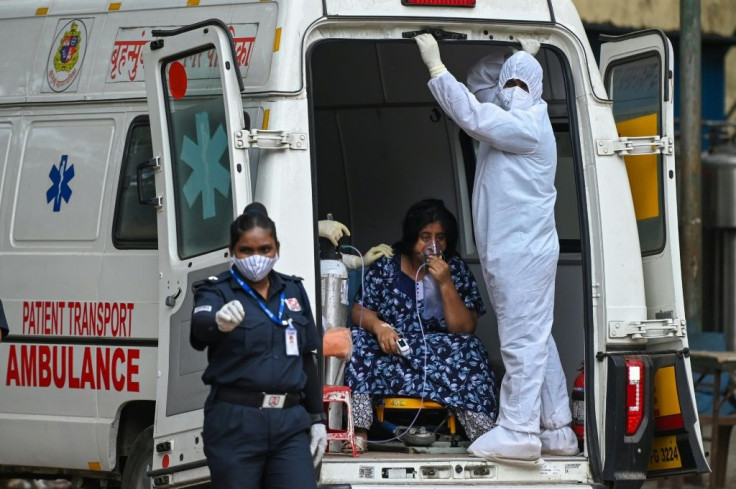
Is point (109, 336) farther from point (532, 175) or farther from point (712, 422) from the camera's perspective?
point (712, 422)

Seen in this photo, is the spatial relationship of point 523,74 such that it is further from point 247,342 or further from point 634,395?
point 247,342

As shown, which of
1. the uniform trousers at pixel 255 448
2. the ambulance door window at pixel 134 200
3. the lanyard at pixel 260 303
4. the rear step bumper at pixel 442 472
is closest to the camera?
the uniform trousers at pixel 255 448

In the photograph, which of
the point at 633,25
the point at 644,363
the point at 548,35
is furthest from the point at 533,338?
the point at 633,25

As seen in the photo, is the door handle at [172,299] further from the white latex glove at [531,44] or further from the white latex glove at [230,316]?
the white latex glove at [531,44]

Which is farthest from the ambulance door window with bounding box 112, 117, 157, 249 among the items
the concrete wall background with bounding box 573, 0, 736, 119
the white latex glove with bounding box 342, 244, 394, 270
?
the concrete wall background with bounding box 573, 0, 736, 119

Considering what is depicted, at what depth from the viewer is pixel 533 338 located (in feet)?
22.5

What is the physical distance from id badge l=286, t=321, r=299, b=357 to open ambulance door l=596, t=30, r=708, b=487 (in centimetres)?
165

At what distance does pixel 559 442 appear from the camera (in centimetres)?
699

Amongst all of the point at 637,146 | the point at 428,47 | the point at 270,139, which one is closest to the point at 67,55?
the point at 270,139

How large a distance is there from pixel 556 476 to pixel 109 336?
216 centimetres

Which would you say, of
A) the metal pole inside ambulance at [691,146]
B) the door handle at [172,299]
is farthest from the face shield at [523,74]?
the metal pole inside ambulance at [691,146]

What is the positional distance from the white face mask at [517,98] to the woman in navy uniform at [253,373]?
1697 millimetres

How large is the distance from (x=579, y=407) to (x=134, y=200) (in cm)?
229

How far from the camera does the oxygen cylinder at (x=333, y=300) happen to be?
281 inches
